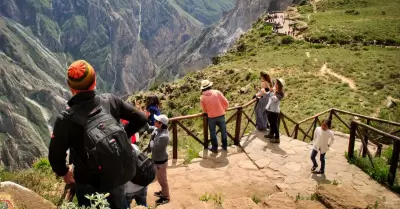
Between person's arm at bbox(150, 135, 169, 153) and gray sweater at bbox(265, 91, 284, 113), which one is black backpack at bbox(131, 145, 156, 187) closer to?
person's arm at bbox(150, 135, 169, 153)

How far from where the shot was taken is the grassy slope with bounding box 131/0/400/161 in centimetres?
2014

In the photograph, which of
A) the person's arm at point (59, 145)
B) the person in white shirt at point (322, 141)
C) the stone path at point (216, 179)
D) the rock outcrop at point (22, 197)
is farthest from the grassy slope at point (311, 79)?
the person's arm at point (59, 145)

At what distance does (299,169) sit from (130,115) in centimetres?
639

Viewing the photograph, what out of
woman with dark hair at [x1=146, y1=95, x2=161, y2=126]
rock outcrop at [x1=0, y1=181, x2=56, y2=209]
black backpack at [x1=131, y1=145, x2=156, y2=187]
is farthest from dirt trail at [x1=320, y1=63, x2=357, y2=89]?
→ rock outcrop at [x1=0, y1=181, x2=56, y2=209]

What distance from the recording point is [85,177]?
355 centimetres

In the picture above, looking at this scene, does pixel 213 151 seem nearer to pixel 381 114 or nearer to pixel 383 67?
pixel 381 114

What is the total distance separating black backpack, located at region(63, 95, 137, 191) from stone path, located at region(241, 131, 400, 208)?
5.38 metres

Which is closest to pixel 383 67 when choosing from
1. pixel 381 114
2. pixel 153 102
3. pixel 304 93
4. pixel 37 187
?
pixel 304 93

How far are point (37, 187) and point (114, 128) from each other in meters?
4.82

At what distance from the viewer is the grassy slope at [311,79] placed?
2014 cm

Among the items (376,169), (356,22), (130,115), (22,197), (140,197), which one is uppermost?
(356,22)

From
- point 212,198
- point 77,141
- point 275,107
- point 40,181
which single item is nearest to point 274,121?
point 275,107

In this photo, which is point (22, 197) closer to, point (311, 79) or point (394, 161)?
point (394, 161)

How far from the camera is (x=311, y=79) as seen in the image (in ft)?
85.1
